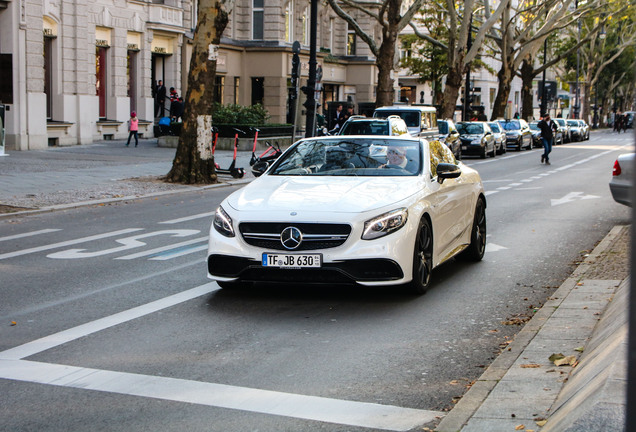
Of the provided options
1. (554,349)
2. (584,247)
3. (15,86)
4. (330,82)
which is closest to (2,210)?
(584,247)

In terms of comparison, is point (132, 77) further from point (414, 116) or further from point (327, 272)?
point (327, 272)

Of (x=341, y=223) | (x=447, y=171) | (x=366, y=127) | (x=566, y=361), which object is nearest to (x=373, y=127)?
(x=366, y=127)

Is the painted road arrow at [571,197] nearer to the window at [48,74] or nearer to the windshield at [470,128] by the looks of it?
the windshield at [470,128]

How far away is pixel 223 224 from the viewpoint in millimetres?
8344

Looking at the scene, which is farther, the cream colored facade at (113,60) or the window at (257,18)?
the window at (257,18)

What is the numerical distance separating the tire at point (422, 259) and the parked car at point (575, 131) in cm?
5944

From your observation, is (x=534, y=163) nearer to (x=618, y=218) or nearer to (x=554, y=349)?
(x=618, y=218)

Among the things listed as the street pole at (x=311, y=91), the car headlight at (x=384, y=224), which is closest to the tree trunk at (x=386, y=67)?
the street pole at (x=311, y=91)

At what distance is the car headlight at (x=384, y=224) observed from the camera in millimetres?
7984

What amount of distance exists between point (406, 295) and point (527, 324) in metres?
1.58

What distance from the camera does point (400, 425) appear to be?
502cm

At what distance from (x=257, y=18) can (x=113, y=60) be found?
1455cm

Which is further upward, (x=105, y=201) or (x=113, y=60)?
(x=113, y=60)

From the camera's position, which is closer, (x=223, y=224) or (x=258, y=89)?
(x=223, y=224)
